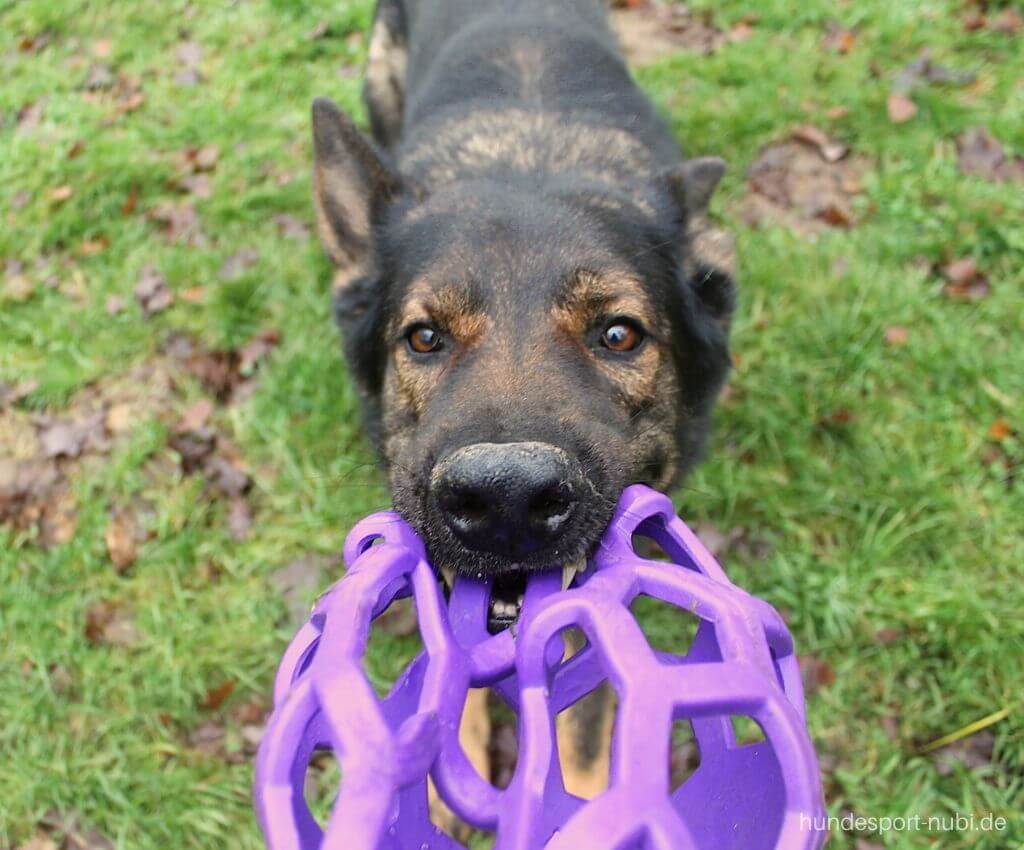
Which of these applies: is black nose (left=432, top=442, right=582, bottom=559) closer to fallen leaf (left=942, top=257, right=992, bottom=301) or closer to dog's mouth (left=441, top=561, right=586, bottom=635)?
dog's mouth (left=441, top=561, right=586, bottom=635)

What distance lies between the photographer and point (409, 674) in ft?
5.32

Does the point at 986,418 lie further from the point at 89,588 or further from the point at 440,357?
the point at 89,588

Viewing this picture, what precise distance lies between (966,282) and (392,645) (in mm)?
3797

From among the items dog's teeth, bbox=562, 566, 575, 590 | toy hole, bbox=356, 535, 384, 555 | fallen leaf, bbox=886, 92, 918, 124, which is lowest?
fallen leaf, bbox=886, 92, 918, 124

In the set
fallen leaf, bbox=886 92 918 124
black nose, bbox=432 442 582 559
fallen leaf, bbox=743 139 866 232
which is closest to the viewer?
black nose, bbox=432 442 582 559

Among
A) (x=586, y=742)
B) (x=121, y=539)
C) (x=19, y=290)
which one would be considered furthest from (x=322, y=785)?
(x=19, y=290)

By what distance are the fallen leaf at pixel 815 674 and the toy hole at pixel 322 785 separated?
204 cm

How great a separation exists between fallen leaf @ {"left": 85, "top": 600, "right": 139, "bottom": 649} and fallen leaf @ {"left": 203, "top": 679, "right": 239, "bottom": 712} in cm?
51

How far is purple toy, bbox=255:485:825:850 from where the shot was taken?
109cm

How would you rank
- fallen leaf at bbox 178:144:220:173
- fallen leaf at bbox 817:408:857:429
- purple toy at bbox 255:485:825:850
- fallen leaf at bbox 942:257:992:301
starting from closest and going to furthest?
purple toy at bbox 255:485:825:850 < fallen leaf at bbox 817:408:857:429 < fallen leaf at bbox 942:257:992:301 < fallen leaf at bbox 178:144:220:173

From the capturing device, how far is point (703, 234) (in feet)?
11.0

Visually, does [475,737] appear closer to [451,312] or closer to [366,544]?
[366,544]

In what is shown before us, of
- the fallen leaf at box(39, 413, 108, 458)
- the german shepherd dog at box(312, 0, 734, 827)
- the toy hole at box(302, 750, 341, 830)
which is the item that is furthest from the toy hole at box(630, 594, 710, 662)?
the fallen leaf at box(39, 413, 108, 458)

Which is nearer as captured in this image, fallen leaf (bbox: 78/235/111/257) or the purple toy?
the purple toy
